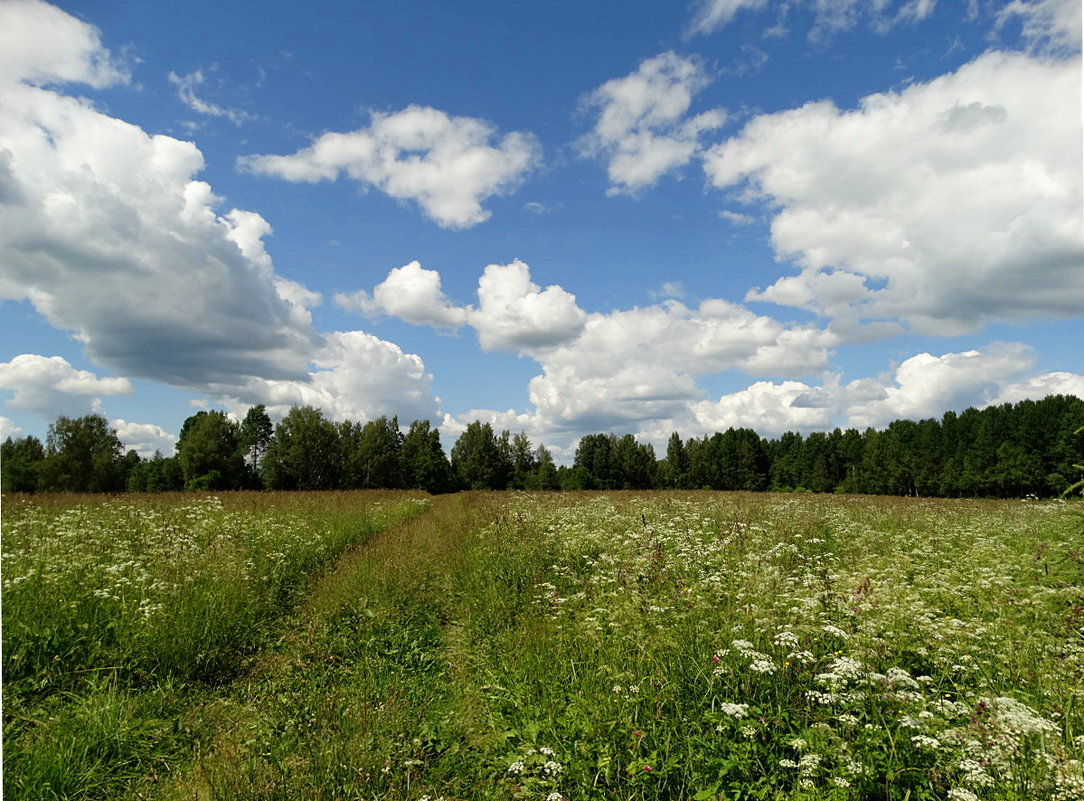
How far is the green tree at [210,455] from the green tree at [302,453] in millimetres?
3845

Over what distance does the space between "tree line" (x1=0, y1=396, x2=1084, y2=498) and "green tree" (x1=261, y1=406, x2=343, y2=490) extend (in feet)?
0.42

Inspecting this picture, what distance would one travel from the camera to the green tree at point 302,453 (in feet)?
184

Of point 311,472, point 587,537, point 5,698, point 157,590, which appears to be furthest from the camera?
point 311,472

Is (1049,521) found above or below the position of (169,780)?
above

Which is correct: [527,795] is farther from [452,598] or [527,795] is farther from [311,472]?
[311,472]

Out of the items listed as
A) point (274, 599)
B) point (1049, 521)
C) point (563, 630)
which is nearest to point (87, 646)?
point (274, 599)

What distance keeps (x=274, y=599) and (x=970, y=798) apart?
8872 mm

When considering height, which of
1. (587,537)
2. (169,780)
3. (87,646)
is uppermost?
(587,537)

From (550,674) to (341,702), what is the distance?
6.71ft

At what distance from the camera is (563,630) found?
20.4ft

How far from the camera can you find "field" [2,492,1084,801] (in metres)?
3.61

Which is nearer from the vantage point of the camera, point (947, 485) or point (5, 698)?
point (5, 698)

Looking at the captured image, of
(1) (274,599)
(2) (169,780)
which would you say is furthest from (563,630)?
(1) (274,599)

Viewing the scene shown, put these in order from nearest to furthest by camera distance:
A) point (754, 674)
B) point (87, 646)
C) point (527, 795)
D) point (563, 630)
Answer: point (527, 795) → point (754, 674) → point (87, 646) → point (563, 630)
